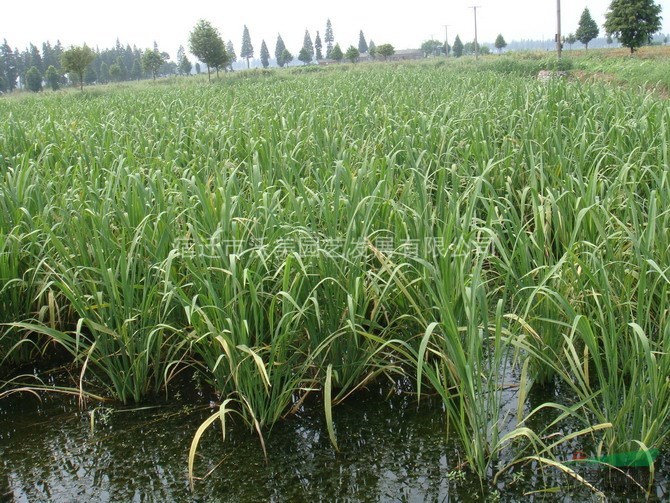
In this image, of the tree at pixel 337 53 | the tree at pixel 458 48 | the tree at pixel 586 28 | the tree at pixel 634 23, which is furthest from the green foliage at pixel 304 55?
the tree at pixel 634 23

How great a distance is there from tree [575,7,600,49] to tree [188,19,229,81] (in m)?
33.1

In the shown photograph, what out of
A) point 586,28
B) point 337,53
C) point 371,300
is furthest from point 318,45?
point 371,300

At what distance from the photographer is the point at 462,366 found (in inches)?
72.8

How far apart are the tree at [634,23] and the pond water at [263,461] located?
34.7 m

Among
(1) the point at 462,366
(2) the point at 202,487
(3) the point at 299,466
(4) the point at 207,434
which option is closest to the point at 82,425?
(4) the point at 207,434

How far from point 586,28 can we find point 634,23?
2078 cm

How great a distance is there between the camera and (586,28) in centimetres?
5016

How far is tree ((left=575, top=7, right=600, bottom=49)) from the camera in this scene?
50062mm

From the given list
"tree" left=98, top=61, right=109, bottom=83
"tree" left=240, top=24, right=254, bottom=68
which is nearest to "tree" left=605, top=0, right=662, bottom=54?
"tree" left=98, top=61, right=109, bottom=83

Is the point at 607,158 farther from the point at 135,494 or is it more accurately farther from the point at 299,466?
the point at 135,494

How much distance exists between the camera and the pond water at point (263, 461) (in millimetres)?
1885

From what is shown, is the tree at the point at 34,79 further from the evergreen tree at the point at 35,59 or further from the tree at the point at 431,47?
the tree at the point at 431,47

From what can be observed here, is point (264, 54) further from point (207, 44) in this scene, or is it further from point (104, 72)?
point (207, 44)

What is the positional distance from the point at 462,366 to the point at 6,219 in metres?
2.63
